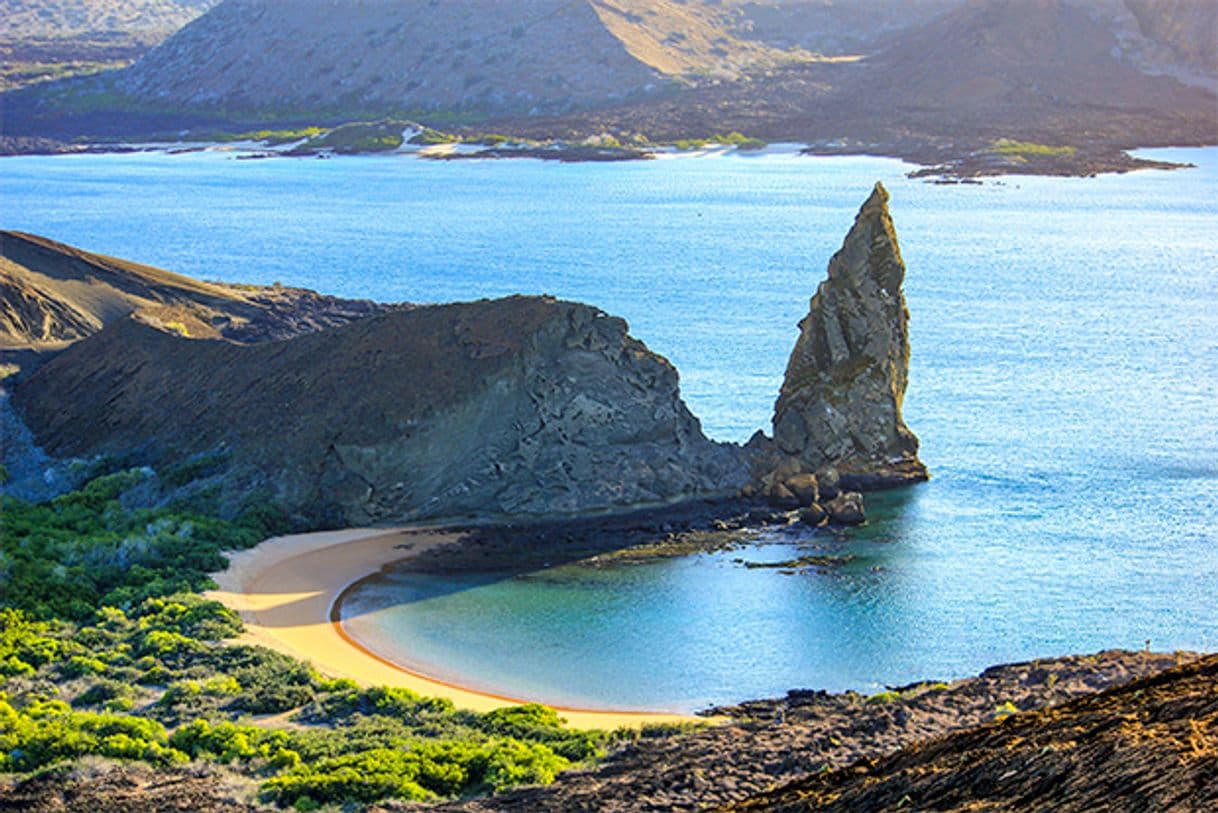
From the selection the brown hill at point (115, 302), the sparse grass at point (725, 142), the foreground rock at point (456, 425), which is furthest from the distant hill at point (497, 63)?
the foreground rock at point (456, 425)

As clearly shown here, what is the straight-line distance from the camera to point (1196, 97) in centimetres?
16312

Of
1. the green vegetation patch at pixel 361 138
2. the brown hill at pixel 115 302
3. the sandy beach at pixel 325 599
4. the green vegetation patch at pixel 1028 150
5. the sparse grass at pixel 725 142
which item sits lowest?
the sandy beach at pixel 325 599

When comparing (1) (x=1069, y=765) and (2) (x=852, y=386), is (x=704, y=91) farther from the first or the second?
(1) (x=1069, y=765)

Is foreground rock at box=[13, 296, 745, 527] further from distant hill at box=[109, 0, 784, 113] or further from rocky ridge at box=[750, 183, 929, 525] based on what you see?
distant hill at box=[109, 0, 784, 113]

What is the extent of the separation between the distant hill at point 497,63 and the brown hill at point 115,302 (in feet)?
364

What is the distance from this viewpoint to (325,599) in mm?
36031

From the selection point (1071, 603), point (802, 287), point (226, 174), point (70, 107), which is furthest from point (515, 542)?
point (70, 107)

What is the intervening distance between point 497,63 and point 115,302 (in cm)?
12827

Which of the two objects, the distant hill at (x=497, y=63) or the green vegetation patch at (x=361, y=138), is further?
the distant hill at (x=497, y=63)

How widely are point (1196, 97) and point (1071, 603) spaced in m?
140

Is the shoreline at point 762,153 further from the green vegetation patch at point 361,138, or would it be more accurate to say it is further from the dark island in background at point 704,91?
the green vegetation patch at point 361,138

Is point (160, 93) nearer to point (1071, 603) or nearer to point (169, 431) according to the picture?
point (169, 431)

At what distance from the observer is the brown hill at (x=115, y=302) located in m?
58.7

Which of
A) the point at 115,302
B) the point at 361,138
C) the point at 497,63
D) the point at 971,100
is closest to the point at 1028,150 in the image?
the point at 971,100
